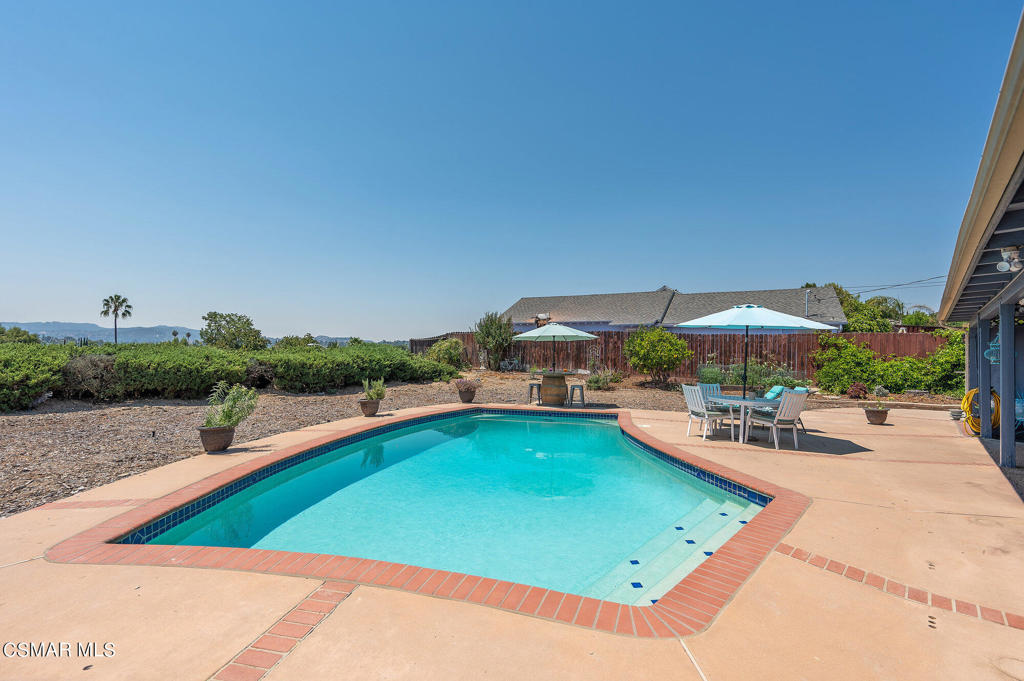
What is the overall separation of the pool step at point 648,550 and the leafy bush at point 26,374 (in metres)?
11.1

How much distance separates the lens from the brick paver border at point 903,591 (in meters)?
2.52

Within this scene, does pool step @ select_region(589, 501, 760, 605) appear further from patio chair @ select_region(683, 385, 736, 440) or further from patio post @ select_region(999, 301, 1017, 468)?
patio post @ select_region(999, 301, 1017, 468)

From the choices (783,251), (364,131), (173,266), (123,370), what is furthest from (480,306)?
(783,251)

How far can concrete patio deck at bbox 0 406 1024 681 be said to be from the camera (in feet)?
6.82

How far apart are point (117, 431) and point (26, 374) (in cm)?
290

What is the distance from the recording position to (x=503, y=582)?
2.89 metres

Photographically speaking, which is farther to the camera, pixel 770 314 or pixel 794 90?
pixel 794 90

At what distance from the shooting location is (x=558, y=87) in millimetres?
13539

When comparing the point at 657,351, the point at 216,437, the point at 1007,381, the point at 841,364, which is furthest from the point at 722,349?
the point at 216,437

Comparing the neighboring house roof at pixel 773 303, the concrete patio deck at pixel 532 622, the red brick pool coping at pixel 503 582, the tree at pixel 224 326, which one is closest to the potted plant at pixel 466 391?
the red brick pool coping at pixel 503 582

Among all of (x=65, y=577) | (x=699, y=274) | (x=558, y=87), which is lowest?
(x=65, y=577)

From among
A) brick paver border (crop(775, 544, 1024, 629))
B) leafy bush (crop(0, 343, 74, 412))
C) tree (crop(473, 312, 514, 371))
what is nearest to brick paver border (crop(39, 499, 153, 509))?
brick paver border (crop(775, 544, 1024, 629))

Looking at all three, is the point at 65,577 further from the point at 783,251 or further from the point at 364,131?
the point at 783,251

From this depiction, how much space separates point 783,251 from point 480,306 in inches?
773
